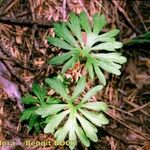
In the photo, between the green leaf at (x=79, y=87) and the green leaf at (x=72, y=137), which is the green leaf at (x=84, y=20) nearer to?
the green leaf at (x=79, y=87)

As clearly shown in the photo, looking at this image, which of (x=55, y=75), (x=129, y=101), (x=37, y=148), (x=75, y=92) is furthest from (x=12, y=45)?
(x=129, y=101)

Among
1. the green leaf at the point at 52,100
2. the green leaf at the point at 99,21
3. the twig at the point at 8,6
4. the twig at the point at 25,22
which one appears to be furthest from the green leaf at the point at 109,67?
the twig at the point at 8,6

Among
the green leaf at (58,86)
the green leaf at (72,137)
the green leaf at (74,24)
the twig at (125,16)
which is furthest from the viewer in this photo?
the twig at (125,16)

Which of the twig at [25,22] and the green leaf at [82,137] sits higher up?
the twig at [25,22]

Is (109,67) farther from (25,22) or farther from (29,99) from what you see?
(25,22)

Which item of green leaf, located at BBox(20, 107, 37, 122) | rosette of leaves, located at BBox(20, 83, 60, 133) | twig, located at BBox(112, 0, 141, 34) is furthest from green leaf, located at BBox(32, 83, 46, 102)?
twig, located at BBox(112, 0, 141, 34)

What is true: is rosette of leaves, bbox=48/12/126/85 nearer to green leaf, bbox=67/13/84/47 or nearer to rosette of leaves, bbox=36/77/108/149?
green leaf, bbox=67/13/84/47
